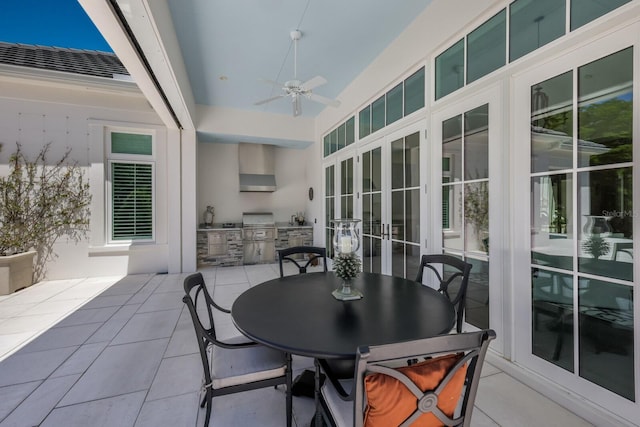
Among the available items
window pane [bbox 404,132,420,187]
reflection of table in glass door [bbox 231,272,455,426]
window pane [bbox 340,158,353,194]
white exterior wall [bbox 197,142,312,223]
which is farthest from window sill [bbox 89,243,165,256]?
window pane [bbox 404,132,420,187]

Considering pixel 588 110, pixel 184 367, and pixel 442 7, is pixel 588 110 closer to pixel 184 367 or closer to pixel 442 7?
pixel 442 7

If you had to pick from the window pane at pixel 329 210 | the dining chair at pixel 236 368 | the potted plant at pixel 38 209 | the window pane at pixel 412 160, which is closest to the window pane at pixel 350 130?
the window pane at pixel 329 210

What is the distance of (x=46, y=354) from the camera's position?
240 centimetres

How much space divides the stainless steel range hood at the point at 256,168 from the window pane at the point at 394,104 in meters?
3.63

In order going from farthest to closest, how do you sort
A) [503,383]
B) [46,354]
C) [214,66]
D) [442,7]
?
[214,66], [442,7], [46,354], [503,383]

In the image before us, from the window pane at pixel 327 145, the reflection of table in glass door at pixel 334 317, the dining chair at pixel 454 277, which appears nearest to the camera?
the reflection of table in glass door at pixel 334 317

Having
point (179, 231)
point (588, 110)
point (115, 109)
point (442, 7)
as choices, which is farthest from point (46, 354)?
point (442, 7)

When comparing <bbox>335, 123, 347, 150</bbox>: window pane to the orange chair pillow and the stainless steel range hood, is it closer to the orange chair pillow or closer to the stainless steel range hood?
the stainless steel range hood

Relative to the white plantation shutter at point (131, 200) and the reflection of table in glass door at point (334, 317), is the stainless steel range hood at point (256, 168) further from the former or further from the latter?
the reflection of table in glass door at point (334, 317)

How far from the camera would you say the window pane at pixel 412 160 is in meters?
3.13

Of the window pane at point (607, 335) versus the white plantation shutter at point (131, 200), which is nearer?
the window pane at point (607, 335)

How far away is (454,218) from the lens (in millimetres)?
2629

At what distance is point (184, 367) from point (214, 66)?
12.8ft

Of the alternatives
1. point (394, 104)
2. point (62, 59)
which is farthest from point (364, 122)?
point (62, 59)
